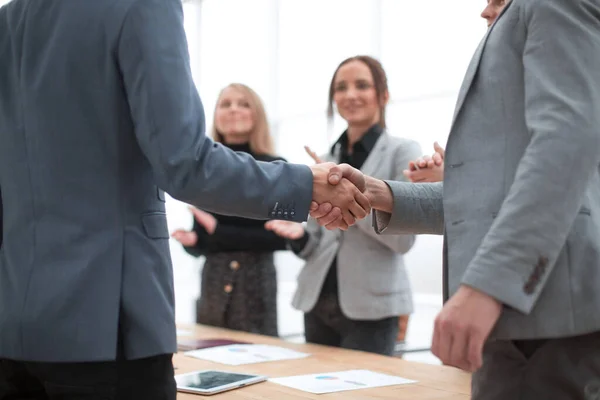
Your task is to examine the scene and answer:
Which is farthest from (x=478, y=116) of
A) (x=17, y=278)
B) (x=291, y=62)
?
(x=291, y=62)

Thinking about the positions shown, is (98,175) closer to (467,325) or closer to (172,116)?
(172,116)

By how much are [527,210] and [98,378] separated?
675mm

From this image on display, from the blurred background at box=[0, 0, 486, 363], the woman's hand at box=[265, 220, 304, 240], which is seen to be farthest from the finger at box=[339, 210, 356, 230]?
the blurred background at box=[0, 0, 486, 363]

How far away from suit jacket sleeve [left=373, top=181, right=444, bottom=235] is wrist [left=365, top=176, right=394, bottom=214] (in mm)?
22

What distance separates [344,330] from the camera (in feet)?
8.39

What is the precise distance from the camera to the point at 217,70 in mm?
6188

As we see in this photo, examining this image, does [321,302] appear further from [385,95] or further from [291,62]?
[291,62]

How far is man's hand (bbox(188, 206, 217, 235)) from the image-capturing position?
9.93ft

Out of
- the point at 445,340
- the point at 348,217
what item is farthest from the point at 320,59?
the point at 445,340

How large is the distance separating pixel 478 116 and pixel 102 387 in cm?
70

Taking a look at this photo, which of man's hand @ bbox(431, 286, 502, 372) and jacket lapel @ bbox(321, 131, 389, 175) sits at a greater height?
jacket lapel @ bbox(321, 131, 389, 175)

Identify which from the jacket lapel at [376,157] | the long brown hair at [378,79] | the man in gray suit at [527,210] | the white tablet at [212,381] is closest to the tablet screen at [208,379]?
the white tablet at [212,381]

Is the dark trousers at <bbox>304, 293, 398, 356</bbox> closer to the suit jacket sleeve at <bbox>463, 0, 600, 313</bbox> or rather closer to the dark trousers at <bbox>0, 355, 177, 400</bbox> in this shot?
the dark trousers at <bbox>0, 355, 177, 400</bbox>

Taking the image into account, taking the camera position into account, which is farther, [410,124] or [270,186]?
[410,124]
